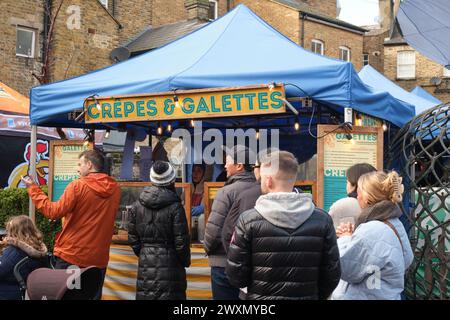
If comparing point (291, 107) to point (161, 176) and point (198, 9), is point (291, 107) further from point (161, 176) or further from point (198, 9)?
point (198, 9)

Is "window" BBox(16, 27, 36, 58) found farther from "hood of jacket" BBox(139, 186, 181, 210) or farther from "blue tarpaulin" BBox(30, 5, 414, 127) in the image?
"hood of jacket" BBox(139, 186, 181, 210)

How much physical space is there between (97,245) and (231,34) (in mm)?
3141

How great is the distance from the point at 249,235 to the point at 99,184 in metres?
2.59

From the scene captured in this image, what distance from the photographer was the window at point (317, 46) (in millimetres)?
28670

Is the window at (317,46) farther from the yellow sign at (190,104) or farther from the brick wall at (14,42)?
the yellow sign at (190,104)

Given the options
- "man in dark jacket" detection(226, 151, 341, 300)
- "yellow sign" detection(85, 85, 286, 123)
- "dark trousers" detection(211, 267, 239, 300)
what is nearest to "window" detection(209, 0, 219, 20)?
"yellow sign" detection(85, 85, 286, 123)

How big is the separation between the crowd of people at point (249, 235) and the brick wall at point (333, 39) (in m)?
22.4

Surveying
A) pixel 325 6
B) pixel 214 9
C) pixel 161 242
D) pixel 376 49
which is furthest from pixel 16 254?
pixel 376 49

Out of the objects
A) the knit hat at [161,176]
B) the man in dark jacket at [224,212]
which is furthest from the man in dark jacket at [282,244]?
the knit hat at [161,176]

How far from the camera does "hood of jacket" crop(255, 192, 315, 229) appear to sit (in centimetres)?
343

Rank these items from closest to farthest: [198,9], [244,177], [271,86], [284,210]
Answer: [284,210] → [244,177] → [271,86] → [198,9]

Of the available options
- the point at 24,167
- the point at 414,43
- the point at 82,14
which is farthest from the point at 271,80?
the point at 82,14

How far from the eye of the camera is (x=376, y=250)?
3.71 meters
